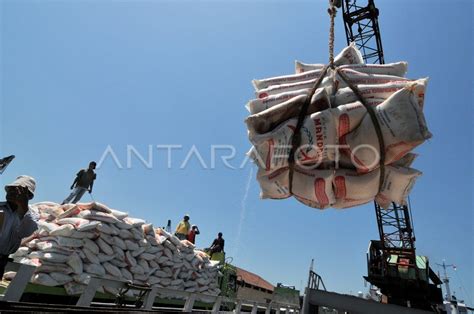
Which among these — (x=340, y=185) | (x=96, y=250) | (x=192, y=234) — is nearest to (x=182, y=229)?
(x=192, y=234)

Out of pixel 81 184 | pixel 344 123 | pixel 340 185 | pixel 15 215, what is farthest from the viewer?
pixel 81 184

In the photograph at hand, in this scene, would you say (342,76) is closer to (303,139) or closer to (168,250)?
(303,139)

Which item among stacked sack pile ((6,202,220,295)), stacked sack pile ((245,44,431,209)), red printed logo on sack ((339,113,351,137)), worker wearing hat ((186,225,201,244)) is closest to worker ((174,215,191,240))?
worker wearing hat ((186,225,201,244))

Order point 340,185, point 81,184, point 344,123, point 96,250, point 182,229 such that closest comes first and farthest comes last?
point 344,123, point 340,185, point 96,250, point 81,184, point 182,229

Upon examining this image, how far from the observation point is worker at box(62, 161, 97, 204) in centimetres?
619

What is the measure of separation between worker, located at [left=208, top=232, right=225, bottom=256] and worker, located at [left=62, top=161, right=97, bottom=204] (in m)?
3.46

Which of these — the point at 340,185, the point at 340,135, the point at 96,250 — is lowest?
the point at 96,250

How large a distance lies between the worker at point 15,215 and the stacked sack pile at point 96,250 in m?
1.85

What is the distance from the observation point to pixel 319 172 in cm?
279

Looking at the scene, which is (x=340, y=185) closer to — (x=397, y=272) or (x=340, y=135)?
(x=340, y=135)

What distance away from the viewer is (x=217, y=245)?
8531mm

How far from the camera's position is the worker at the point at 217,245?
8.42m

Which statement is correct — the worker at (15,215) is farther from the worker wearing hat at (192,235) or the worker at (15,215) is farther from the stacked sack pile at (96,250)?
the worker wearing hat at (192,235)

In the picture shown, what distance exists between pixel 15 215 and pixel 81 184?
4277 mm
